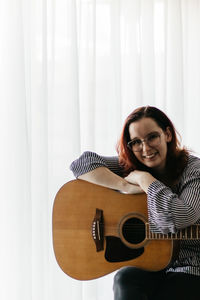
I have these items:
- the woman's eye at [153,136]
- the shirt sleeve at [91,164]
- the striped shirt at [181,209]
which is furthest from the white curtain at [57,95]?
the striped shirt at [181,209]

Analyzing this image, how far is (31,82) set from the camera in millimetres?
1811

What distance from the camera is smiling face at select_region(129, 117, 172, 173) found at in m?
1.48

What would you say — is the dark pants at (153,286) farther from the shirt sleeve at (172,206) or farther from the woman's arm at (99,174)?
the woman's arm at (99,174)

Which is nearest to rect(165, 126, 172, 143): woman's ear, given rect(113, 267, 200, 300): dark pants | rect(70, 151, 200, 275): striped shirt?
rect(70, 151, 200, 275): striped shirt

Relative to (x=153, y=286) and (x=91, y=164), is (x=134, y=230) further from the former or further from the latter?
(x=91, y=164)

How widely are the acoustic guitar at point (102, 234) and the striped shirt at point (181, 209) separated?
5 centimetres

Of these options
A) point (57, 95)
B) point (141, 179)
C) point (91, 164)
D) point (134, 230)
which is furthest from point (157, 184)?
point (57, 95)

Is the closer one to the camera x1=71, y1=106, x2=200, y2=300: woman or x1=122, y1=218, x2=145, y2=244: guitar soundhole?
x1=71, y1=106, x2=200, y2=300: woman

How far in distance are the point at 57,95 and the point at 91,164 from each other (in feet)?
1.48

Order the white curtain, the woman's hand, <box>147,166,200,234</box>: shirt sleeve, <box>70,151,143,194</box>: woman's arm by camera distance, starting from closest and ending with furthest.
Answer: <box>147,166,200,234</box>: shirt sleeve, the woman's hand, <box>70,151,143,194</box>: woman's arm, the white curtain

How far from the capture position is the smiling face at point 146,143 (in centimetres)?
148

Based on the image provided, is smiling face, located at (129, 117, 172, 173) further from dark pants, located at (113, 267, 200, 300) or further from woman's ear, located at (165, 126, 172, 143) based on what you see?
dark pants, located at (113, 267, 200, 300)

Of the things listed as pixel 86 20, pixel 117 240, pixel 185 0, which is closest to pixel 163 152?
pixel 117 240

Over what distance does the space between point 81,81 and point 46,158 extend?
0.40 m
